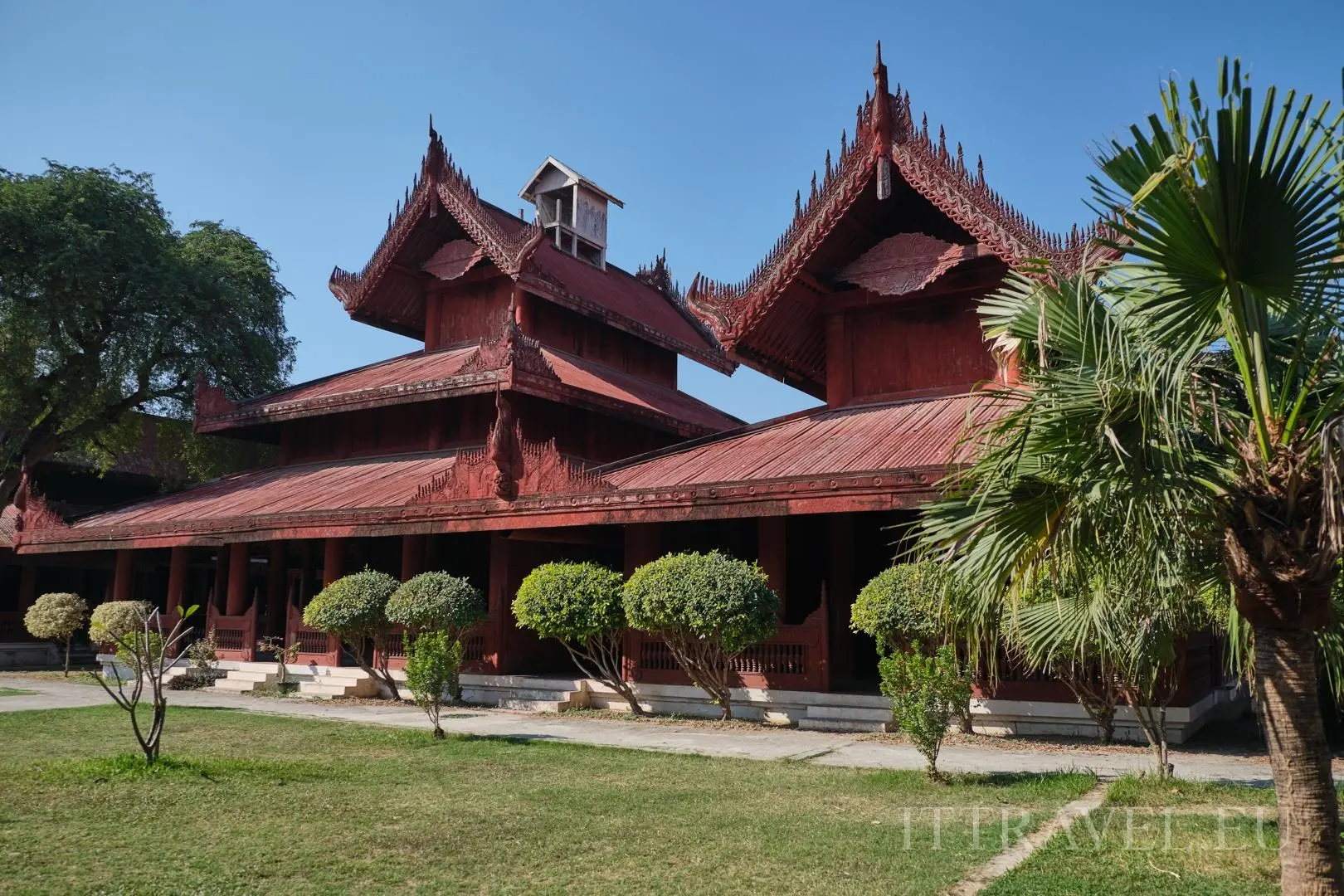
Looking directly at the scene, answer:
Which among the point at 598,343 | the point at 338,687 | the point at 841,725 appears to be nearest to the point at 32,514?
the point at 338,687

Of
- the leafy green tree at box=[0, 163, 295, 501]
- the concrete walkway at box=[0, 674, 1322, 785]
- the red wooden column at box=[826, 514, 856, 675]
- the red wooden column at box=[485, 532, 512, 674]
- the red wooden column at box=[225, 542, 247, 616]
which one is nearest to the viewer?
the concrete walkway at box=[0, 674, 1322, 785]

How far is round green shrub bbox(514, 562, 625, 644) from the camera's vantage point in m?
13.2

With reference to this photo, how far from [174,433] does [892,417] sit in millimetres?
23142

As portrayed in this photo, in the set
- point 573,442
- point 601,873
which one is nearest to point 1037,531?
point 601,873

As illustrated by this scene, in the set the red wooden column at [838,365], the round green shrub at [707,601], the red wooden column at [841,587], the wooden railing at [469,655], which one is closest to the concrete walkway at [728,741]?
the wooden railing at [469,655]

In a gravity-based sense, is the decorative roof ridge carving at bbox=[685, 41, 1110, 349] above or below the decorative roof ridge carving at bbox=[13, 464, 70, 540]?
above

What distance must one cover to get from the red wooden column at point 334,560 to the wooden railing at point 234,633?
2.08 m

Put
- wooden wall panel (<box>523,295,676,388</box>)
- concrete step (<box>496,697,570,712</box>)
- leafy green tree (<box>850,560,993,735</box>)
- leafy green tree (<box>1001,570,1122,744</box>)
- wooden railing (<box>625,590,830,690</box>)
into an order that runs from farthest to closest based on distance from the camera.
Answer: wooden wall panel (<box>523,295,676,388</box>)
concrete step (<box>496,697,570,712</box>)
wooden railing (<box>625,590,830,690</box>)
leafy green tree (<box>850,560,993,735</box>)
leafy green tree (<box>1001,570,1122,744</box>)

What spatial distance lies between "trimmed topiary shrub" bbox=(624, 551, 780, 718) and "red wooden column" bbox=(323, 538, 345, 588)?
7154 mm

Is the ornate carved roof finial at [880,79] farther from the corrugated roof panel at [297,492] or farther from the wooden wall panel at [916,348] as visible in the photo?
the corrugated roof panel at [297,492]

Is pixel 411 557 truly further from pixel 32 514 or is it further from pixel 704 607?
pixel 32 514

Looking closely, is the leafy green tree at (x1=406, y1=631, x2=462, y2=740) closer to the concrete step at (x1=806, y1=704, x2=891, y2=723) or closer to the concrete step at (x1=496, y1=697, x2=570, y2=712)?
the concrete step at (x1=496, y1=697, x2=570, y2=712)

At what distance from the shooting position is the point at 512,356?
1703cm

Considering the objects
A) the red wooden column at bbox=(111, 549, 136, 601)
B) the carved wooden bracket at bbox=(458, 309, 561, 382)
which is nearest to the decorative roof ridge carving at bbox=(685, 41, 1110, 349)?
the carved wooden bracket at bbox=(458, 309, 561, 382)
